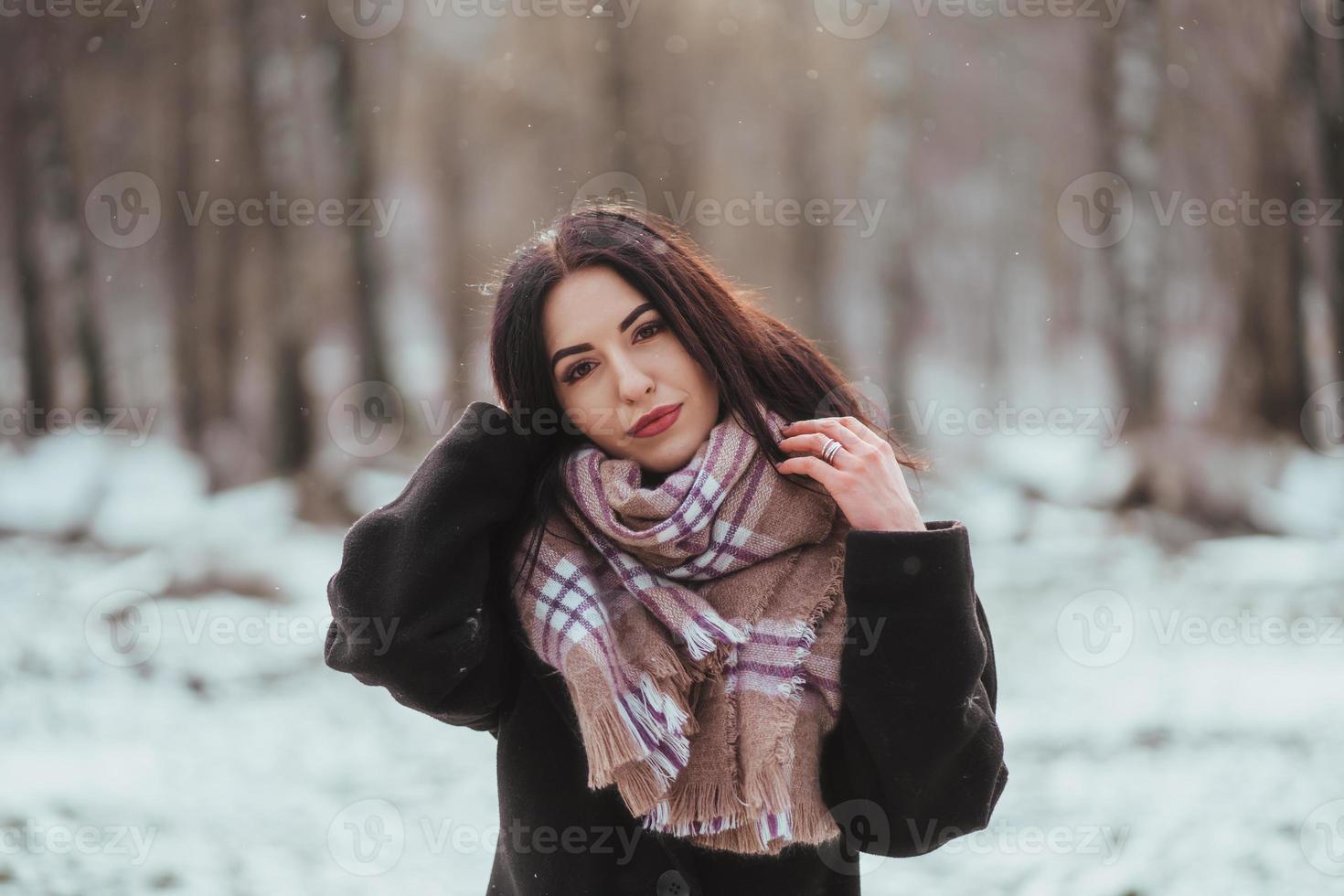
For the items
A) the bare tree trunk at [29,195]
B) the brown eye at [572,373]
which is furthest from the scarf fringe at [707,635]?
the bare tree trunk at [29,195]

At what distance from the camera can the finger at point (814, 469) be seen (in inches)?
45.6

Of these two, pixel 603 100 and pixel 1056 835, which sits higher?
pixel 603 100

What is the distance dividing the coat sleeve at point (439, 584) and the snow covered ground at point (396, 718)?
1.85m

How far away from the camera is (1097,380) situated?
672cm

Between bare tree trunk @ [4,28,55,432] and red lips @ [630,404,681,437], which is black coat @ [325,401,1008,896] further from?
bare tree trunk @ [4,28,55,432]

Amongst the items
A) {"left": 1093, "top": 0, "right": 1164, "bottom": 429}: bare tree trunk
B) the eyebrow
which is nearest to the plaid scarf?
the eyebrow

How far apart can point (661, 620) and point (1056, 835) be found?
2260 millimetres

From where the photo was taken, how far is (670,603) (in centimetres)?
122

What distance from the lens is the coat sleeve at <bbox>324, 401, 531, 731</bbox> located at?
115 centimetres

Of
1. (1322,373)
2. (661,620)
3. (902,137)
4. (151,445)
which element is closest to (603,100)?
(902,137)

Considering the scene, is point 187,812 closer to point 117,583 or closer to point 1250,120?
point 117,583

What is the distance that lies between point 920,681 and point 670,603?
0.31 metres

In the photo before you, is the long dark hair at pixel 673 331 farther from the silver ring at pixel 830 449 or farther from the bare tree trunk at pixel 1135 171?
the bare tree trunk at pixel 1135 171

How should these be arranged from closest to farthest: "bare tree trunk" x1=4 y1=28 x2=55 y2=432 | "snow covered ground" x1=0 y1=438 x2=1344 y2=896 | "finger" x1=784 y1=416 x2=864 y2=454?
"finger" x1=784 y1=416 x2=864 y2=454 → "snow covered ground" x1=0 y1=438 x2=1344 y2=896 → "bare tree trunk" x1=4 y1=28 x2=55 y2=432
